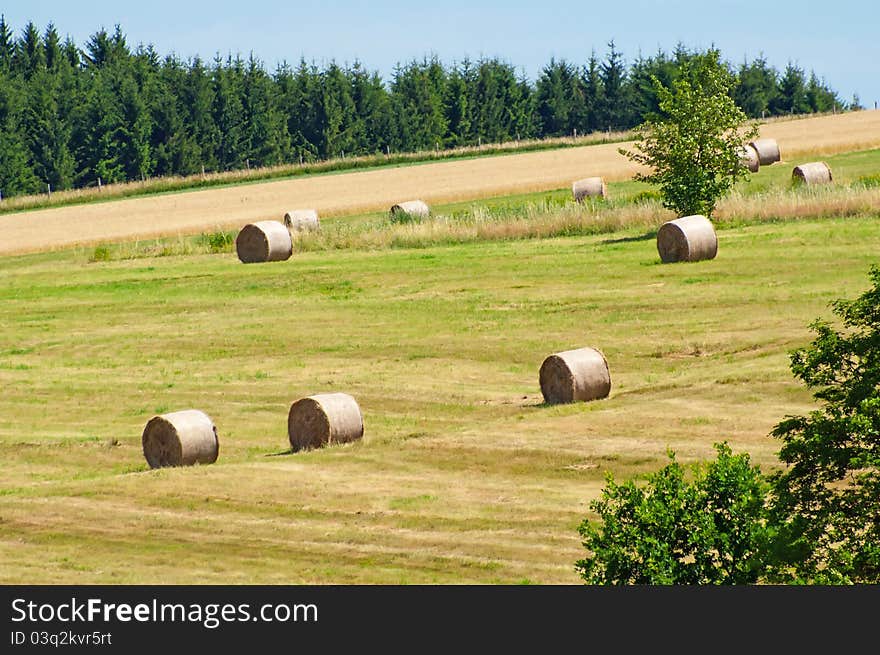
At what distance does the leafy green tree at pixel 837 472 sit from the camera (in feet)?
54.5

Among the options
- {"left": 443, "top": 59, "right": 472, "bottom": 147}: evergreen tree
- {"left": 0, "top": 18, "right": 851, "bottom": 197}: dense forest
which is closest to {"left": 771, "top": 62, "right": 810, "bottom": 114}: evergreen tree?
{"left": 0, "top": 18, "right": 851, "bottom": 197}: dense forest

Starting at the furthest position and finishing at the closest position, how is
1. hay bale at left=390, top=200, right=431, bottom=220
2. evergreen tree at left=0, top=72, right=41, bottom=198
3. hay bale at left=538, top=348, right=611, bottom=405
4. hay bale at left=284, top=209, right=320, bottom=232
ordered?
evergreen tree at left=0, top=72, right=41, bottom=198, hay bale at left=390, top=200, right=431, bottom=220, hay bale at left=284, top=209, right=320, bottom=232, hay bale at left=538, top=348, right=611, bottom=405

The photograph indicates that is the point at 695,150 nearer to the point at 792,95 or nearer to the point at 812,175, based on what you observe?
the point at 812,175

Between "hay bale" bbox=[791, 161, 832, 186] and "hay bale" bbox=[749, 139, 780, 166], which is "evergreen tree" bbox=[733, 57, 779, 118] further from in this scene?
"hay bale" bbox=[791, 161, 832, 186]

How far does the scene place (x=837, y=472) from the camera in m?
17.4

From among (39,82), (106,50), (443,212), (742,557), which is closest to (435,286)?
(443,212)

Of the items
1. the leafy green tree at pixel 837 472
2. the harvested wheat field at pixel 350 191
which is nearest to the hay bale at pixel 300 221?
the harvested wheat field at pixel 350 191

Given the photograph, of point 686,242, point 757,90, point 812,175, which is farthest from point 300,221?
point 757,90

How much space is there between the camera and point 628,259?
50125 mm

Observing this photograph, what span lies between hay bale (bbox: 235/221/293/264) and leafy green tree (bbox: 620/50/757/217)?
12.8 metres

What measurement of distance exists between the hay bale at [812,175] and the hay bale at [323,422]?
38.0 m

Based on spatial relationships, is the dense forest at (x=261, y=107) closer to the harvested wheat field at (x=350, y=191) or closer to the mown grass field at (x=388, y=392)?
the harvested wheat field at (x=350, y=191)

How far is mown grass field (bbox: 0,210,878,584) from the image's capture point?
2416 centimetres
